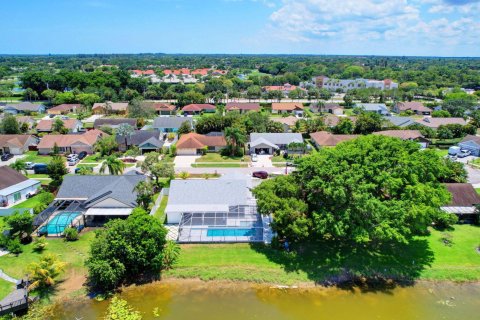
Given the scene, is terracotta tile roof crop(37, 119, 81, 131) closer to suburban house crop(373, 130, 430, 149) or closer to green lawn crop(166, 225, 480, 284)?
green lawn crop(166, 225, 480, 284)

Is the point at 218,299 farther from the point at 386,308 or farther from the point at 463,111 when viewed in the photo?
the point at 463,111

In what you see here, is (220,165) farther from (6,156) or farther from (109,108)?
(109,108)

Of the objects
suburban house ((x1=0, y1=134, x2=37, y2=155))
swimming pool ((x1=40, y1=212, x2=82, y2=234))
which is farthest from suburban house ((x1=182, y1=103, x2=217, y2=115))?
swimming pool ((x1=40, y1=212, x2=82, y2=234))

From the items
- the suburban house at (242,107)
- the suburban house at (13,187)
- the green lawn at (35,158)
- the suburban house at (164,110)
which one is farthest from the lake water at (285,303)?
the suburban house at (242,107)

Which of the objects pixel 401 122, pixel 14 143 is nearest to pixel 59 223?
pixel 14 143

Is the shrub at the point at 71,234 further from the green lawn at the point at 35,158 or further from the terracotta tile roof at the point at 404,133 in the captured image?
the terracotta tile roof at the point at 404,133
